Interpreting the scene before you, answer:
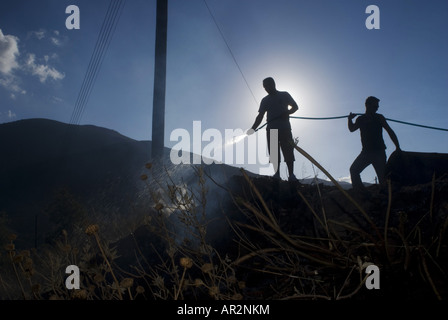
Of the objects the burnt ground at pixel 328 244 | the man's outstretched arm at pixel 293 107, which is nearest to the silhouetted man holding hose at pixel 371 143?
the burnt ground at pixel 328 244

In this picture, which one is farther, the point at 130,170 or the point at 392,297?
the point at 130,170

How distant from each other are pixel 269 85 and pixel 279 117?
2.31 ft

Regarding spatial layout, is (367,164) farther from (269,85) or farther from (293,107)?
(269,85)

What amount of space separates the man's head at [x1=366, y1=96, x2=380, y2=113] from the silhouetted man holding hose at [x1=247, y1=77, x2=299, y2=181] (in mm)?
1132

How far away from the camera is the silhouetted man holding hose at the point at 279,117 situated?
15.0ft

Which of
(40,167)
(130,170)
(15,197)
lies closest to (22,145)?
(40,167)

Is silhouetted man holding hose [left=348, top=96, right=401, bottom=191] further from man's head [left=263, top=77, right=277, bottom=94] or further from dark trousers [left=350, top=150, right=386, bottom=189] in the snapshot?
man's head [left=263, top=77, right=277, bottom=94]

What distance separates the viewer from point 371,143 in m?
4.26

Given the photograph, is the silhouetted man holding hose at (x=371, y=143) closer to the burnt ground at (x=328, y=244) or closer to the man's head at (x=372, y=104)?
the man's head at (x=372, y=104)

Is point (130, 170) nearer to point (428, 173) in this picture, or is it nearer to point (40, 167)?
point (40, 167)

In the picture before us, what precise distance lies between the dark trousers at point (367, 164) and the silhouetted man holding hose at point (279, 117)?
0.93 meters

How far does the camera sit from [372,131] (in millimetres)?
4285

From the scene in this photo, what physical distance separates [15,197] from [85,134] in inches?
938

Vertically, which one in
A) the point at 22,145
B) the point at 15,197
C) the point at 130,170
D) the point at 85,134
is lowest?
the point at 15,197
